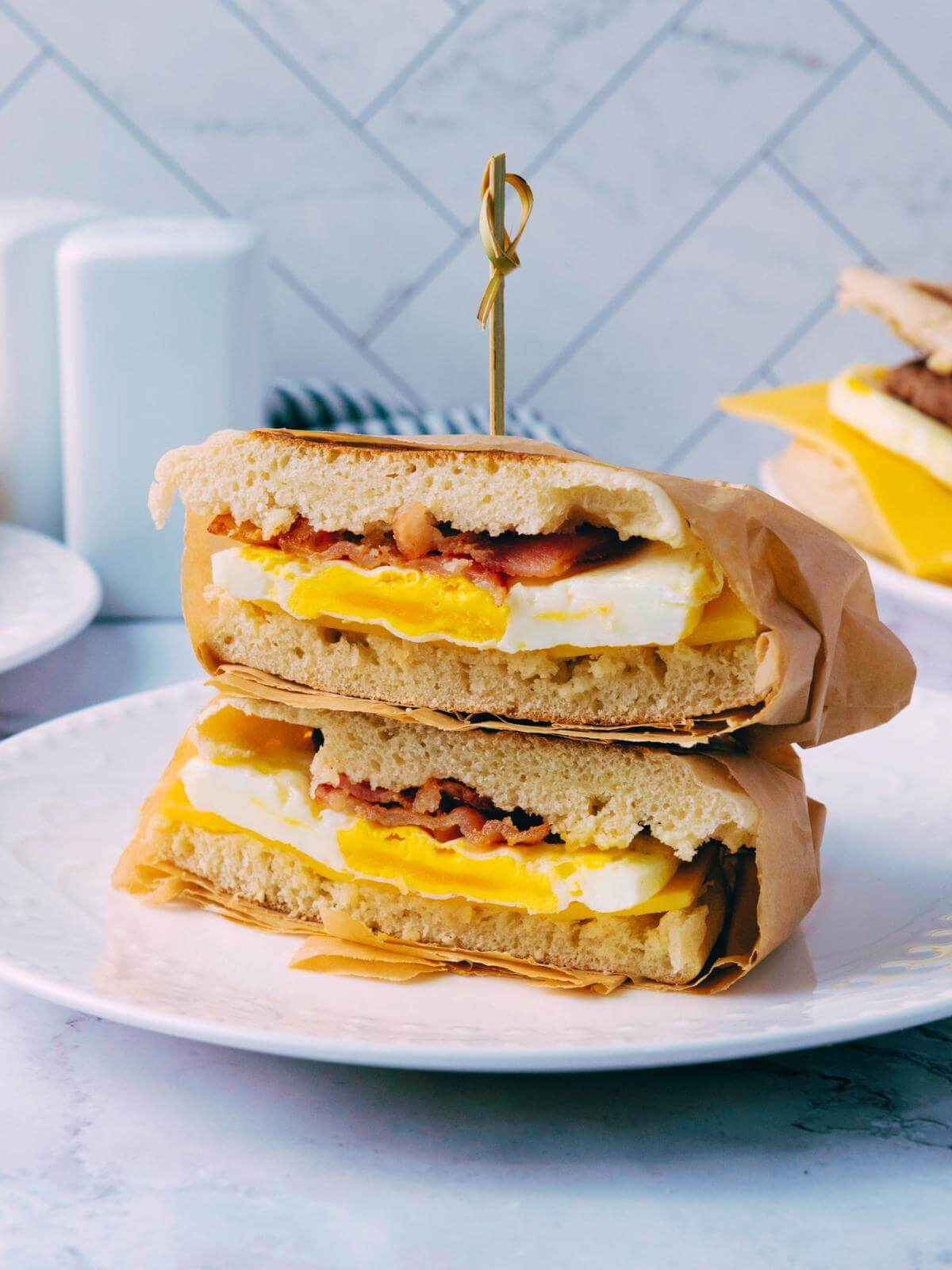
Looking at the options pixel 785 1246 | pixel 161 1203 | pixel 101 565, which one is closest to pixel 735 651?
pixel 785 1246

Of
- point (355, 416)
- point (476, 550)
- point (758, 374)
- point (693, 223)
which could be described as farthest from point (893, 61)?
point (476, 550)

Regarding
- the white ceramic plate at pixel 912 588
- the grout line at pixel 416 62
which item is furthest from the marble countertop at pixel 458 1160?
the grout line at pixel 416 62

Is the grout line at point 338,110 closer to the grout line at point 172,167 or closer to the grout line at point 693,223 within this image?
the grout line at point 172,167

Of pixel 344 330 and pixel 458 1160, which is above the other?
pixel 458 1160

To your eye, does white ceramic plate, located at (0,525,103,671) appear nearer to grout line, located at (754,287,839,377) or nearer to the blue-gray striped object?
the blue-gray striped object

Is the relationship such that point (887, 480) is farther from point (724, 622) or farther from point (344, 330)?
point (344, 330)

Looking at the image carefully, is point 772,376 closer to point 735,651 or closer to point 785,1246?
point 735,651
